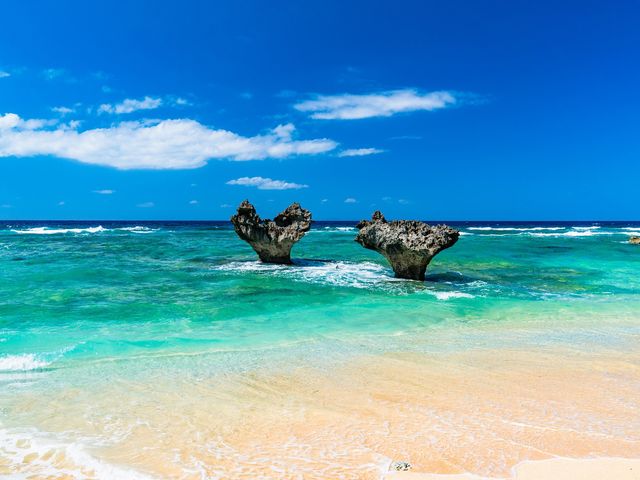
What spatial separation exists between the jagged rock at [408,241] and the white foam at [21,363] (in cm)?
1152

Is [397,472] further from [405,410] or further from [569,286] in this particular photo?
[569,286]

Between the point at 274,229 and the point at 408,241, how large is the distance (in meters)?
6.42

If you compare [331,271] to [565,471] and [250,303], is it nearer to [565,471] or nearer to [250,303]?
[250,303]

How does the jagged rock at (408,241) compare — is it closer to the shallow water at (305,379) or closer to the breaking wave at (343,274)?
the breaking wave at (343,274)

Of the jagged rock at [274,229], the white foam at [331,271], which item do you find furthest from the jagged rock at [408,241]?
the jagged rock at [274,229]

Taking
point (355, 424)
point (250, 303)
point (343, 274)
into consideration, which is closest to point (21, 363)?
point (355, 424)

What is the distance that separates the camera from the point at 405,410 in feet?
17.5

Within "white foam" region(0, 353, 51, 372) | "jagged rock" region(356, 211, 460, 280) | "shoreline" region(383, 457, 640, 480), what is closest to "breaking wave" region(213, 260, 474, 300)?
"jagged rock" region(356, 211, 460, 280)

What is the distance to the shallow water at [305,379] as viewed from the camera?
4312mm

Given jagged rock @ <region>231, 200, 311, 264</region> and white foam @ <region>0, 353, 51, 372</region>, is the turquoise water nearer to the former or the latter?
white foam @ <region>0, 353, 51, 372</region>

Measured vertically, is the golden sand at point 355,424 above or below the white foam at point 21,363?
below

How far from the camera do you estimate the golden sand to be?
13.3ft

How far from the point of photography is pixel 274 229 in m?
20.3

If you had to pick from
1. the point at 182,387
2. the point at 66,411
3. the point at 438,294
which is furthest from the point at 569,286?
the point at 66,411
